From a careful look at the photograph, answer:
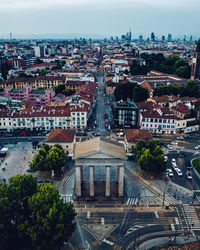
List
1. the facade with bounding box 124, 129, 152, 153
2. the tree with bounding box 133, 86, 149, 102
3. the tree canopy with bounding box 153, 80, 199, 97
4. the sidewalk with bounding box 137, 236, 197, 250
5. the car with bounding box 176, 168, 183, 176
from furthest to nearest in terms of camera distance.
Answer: the tree canopy with bounding box 153, 80, 199, 97 → the tree with bounding box 133, 86, 149, 102 → the facade with bounding box 124, 129, 152, 153 → the car with bounding box 176, 168, 183, 176 → the sidewalk with bounding box 137, 236, 197, 250

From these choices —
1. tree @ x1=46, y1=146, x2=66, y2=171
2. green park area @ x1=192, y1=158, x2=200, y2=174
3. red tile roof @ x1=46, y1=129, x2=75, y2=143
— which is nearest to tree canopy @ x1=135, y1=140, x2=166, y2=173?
green park area @ x1=192, y1=158, x2=200, y2=174

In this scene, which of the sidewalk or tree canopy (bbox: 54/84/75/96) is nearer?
the sidewalk

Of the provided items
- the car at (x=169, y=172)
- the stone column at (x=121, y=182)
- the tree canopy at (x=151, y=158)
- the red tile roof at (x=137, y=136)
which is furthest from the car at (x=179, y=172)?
the stone column at (x=121, y=182)

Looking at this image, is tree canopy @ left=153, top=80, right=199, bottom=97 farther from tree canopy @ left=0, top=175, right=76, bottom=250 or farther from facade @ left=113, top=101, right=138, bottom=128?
tree canopy @ left=0, top=175, right=76, bottom=250

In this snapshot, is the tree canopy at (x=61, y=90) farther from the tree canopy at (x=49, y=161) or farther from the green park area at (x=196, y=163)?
the green park area at (x=196, y=163)

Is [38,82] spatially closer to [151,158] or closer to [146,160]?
[146,160]

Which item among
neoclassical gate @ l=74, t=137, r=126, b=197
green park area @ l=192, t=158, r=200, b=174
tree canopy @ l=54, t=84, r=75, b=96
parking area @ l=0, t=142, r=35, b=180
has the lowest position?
parking area @ l=0, t=142, r=35, b=180
